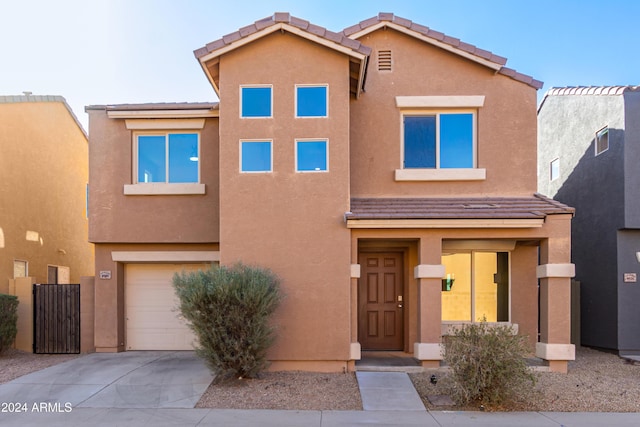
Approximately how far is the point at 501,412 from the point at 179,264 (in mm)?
7590

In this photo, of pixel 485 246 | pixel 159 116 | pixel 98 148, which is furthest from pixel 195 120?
pixel 485 246

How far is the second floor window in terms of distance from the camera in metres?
9.73

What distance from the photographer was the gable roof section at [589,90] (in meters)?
10.6

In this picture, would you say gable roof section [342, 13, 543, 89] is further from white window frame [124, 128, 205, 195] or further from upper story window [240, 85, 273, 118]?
white window frame [124, 128, 205, 195]

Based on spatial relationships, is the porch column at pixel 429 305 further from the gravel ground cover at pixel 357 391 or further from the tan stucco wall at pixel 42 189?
the tan stucco wall at pixel 42 189

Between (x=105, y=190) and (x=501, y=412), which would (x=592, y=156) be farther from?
(x=105, y=190)

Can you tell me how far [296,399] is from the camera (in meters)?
6.89

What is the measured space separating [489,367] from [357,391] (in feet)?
7.21

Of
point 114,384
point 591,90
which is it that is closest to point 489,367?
point 114,384

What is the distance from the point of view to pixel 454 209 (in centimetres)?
864

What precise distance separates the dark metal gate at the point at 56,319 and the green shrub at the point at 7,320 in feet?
1.84

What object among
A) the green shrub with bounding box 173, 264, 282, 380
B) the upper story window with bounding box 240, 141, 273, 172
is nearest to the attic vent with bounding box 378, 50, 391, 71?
the upper story window with bounding box 240, 141, 273, 172

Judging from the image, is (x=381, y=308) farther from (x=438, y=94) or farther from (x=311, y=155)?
(x=438, y=94)

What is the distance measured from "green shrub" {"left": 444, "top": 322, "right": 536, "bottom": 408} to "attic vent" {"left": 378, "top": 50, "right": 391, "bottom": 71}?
605 centimetres
